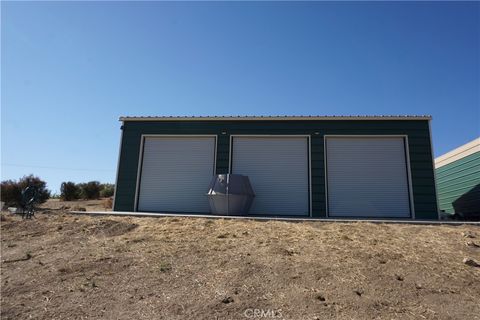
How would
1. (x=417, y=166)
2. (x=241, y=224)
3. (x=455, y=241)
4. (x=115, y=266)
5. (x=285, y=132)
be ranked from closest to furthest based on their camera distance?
(x=115, y=266), (x=455, y=241), (x=241, y=224), (x=417, y=166), (x=285, y=132)

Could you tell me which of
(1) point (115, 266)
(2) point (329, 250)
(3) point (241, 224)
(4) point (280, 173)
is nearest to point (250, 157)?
(4) point (280, 173)

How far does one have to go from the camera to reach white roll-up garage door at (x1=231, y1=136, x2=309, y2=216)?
12.9 metres

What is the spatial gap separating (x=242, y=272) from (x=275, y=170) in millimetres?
7402

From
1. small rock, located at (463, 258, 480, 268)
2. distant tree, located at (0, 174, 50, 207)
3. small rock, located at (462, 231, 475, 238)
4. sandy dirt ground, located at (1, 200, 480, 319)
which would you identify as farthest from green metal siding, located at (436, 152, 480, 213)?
distant tree, located at (0, 174, 50, 207)

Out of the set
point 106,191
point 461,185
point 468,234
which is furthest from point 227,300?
point 106,191

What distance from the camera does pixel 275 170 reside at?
13.3 meters

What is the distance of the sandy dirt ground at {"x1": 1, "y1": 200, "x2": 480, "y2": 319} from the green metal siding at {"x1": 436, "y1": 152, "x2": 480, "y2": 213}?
223 inches

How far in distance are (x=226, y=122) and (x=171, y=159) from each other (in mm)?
2470

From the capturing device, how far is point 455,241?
25.1 feet

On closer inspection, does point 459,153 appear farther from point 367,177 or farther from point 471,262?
point 471,262

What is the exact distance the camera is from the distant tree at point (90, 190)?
21.1 m

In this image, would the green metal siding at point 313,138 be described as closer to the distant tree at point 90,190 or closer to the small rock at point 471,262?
the small rock at point 471,262

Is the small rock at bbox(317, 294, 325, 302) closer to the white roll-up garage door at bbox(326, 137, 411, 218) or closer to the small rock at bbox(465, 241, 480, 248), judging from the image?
the small rock at bbox(465, 241, 480, 248)

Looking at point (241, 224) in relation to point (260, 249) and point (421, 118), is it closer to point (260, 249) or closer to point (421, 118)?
point (260, 249)
